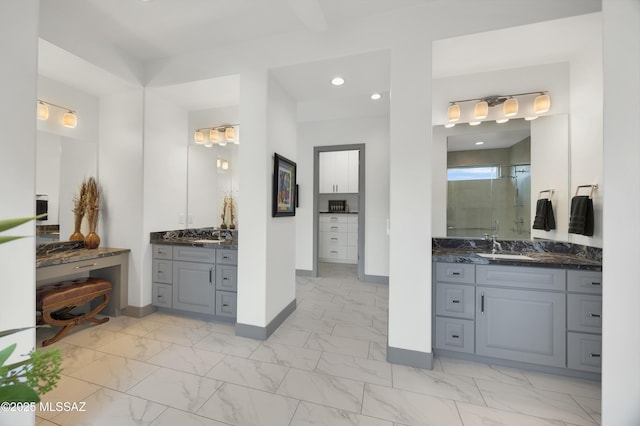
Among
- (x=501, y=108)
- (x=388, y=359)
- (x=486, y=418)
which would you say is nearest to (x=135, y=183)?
(x=388, y=359)

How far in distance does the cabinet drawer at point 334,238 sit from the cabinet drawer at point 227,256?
3.59 meters

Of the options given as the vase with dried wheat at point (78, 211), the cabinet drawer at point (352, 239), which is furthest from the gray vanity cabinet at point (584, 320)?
the vase with dried wheat at point (78, 211)

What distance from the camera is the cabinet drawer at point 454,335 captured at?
2.14 meters

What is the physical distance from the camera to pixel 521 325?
2037 mm

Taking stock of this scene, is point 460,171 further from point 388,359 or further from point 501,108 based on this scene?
point 388,359

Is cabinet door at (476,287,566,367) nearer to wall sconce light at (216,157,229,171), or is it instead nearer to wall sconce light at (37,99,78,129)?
wall sconce light at (216,157,229,171)

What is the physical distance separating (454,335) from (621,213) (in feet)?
4.67

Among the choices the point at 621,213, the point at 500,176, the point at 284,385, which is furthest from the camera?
the point at 500,176

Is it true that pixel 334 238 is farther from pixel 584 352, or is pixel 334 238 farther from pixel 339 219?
pixel 584 352

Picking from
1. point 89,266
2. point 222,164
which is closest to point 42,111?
point 89,266

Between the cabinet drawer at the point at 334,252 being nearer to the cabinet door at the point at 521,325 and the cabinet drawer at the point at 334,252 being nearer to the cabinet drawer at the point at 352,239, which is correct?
the cabinet drawer at the point at 352,239

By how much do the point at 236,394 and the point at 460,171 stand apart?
2.82 metres

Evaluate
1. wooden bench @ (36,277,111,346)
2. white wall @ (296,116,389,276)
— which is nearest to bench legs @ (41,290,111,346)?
wooden bench @ (36,277,111,346)

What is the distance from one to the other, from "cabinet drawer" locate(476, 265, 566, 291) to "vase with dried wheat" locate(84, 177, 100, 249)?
3898mm
